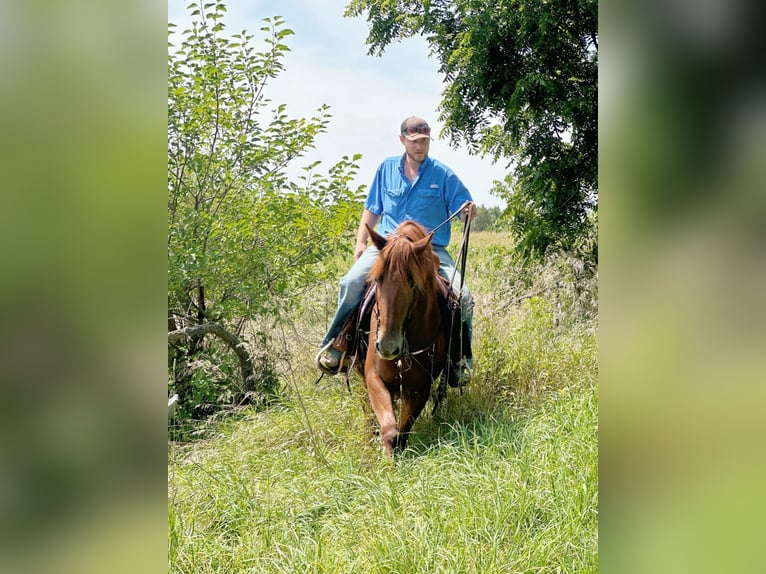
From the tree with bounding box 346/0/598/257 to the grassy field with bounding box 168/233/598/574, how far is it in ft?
8.18

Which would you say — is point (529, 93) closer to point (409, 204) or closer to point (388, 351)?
point (409, 204)

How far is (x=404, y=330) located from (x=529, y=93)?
4801 mm

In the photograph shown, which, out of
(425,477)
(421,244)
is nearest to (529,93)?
(421,244)

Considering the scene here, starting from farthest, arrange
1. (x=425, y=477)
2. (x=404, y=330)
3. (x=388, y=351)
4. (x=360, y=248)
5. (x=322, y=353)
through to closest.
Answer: (x=360, y=248), (x=322, y=353), (x=404, y=330), (x=388, y=351), (x=425, y=477)

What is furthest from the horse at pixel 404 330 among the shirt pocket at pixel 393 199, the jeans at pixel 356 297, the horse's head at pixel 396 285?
the shirt pocket at pixel 393 199

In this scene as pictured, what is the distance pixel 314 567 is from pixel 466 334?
218 centimetres

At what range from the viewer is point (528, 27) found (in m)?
6.95

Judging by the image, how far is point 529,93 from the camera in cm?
722
